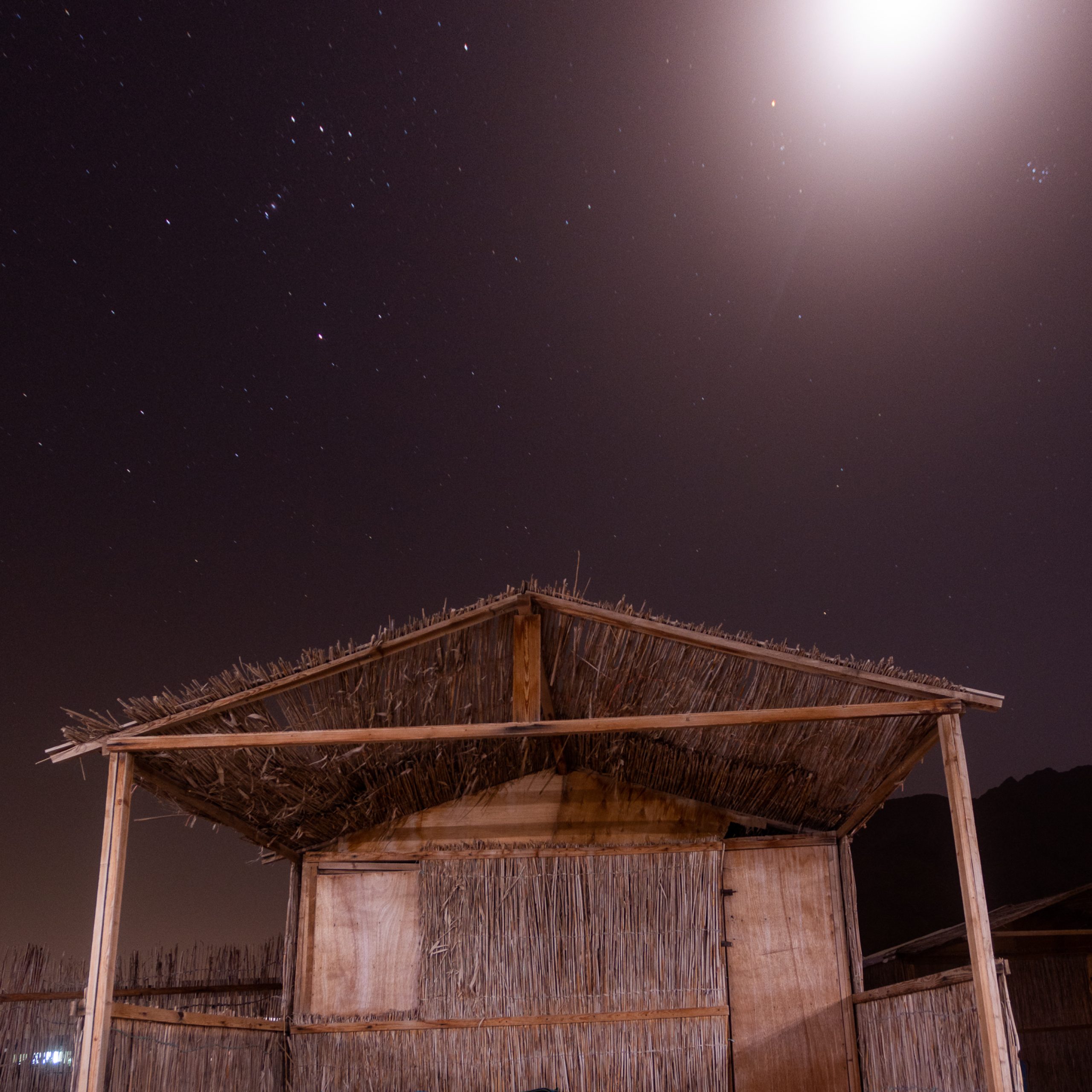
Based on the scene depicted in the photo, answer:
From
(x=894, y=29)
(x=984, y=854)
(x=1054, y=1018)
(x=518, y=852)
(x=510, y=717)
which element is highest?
(x=894, y=29)

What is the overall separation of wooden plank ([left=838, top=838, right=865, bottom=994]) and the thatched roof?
0.76ft

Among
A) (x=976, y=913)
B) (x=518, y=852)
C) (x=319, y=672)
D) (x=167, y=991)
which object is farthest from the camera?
(x=167, y=991)

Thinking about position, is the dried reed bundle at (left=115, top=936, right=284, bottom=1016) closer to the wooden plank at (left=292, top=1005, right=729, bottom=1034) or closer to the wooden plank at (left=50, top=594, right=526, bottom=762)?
the wooden plank at (left=292, top=1005, right=729, bottom=1034)

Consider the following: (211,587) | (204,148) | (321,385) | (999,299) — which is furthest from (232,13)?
(999,299)

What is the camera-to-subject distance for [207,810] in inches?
261

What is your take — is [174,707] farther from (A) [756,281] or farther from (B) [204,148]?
(A) [756,281]

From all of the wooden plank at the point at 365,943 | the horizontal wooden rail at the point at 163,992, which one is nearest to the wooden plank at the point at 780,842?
the wooden plank at the point at 365,943

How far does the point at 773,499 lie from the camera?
1744 centimetres

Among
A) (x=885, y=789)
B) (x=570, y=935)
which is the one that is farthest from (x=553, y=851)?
(x=885, y=789)

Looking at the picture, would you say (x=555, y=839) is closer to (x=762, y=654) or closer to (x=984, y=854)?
(x=762, y=654)

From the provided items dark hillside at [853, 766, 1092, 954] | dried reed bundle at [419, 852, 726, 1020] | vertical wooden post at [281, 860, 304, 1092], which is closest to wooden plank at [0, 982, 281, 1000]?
vertical wooden post at [281, 860, 304, 1092]

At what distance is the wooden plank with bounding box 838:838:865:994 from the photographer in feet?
24.1

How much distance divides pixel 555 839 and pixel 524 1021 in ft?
4.15

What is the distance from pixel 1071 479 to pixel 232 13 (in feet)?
64.0
